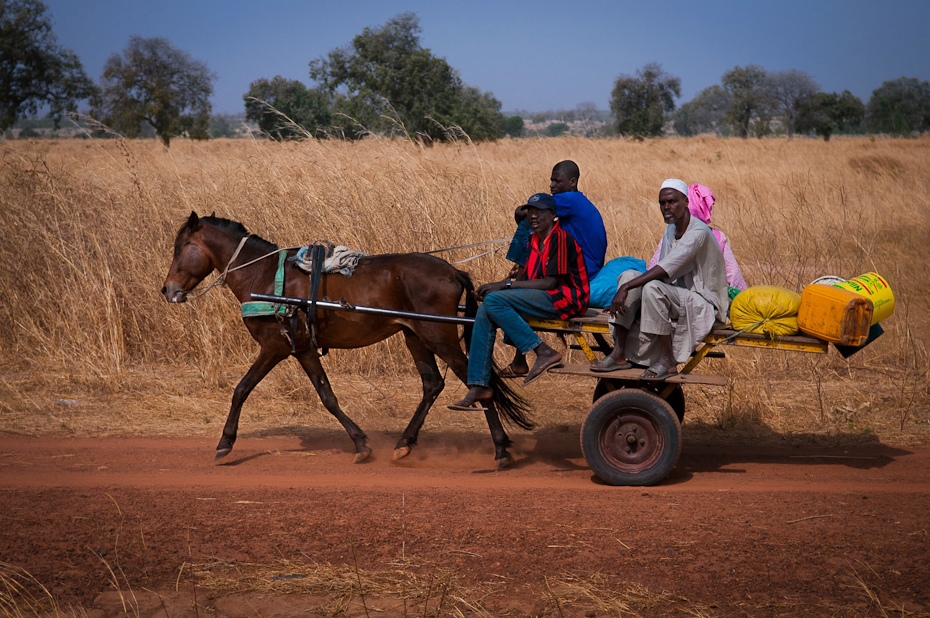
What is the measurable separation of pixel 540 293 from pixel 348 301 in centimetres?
164

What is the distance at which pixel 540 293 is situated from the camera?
5926 mm

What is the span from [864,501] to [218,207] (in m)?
8.17

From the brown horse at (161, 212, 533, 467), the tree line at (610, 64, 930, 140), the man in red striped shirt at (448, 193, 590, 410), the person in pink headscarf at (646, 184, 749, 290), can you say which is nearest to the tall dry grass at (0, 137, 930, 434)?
the person in pink headscarf at (646, 184, 749, 290)

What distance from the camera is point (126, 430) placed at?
7.82 m

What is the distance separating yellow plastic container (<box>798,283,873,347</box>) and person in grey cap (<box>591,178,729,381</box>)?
1.90ft

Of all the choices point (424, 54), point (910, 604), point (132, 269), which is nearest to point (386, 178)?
point (132, 269)

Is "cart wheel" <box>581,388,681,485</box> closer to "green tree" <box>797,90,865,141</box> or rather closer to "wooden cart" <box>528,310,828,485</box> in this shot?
"wooden cart" <box>528,310,828,485</box>

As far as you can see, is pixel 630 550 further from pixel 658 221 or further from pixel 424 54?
pixel 424 54

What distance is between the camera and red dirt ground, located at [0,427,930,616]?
13.9 feet

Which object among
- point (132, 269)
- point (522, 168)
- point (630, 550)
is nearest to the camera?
point (630, 550)

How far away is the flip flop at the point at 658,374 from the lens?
5.65 m

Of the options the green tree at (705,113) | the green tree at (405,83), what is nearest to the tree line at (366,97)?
the green tree at (405,83)

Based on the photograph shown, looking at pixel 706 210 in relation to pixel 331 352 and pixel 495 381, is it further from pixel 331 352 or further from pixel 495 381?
pixel 331 352

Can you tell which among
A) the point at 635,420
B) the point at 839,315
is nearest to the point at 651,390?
the point at 635,420
